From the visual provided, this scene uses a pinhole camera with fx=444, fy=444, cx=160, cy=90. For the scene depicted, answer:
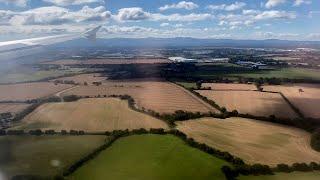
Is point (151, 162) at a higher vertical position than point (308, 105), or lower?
lower

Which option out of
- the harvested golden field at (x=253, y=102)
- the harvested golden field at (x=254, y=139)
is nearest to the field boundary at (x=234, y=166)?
the harvested golden field at (x=254, y=139)

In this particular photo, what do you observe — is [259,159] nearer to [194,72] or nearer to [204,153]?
[204,153]

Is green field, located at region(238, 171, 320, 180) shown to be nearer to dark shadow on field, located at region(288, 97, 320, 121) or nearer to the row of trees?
the row of trees

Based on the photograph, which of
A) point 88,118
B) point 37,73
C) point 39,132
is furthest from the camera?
point 37,73

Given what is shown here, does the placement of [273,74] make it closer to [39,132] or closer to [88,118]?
[88,118]

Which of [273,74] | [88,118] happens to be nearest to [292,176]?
[88,118]

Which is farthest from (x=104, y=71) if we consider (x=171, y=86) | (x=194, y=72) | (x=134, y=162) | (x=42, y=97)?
(x=134, y=162)

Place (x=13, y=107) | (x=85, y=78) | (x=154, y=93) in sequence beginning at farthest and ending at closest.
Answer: (x=85, y=78)
(x=154, y=93)
(x=13, y=107)
